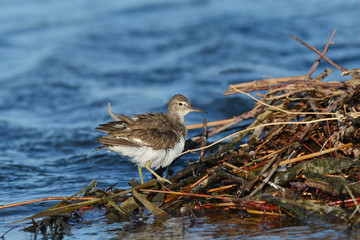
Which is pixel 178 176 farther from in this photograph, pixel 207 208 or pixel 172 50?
pixel 172 50

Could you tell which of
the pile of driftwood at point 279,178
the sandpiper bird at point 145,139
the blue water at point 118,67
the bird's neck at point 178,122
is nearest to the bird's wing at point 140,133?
the sandpiper bird at point 145,139

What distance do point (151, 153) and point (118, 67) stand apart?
326 inches

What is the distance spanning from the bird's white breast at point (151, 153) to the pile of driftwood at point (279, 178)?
17.5 inches

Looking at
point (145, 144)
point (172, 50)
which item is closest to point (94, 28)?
point (172, 50)

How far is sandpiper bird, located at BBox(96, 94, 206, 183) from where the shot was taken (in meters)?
5.70

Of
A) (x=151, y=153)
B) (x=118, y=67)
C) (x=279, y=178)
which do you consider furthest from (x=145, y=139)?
(x=118, y=67)

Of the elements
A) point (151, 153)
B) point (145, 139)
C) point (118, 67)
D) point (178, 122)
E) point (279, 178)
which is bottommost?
point (279, 178)

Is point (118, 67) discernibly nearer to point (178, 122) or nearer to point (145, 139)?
point (178, 122)

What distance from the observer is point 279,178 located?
16.3ft

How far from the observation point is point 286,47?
1397 cm

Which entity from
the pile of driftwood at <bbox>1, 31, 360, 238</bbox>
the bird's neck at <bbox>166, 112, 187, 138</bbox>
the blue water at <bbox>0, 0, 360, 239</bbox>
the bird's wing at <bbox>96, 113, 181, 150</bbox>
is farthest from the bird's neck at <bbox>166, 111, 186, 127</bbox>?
the pile of driftwood at <bbox>1, 31, 360, 238</bbox>

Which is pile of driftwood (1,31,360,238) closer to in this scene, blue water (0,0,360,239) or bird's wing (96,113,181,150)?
blue water (0,0,360,239)

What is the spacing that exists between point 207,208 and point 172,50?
10035 millimetres

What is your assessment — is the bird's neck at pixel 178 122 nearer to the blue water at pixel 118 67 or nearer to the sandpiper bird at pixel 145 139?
the sandpiper bird at pixel 145 139
